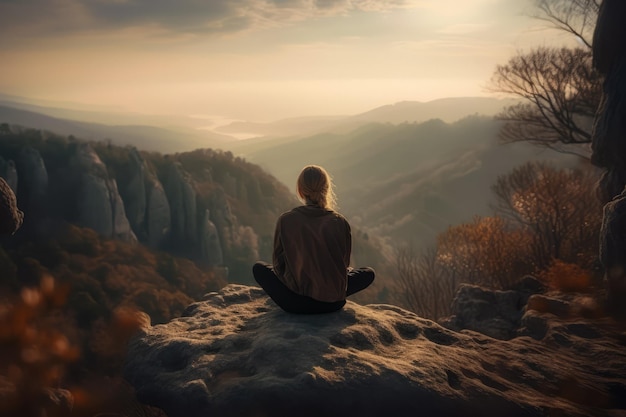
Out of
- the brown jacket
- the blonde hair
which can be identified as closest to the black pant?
the brown jacket

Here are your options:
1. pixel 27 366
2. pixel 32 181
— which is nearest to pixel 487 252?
pixel 27 366

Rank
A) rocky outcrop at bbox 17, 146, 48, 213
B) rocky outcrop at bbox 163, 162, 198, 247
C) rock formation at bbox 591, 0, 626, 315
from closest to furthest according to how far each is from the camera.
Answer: rock formation at bbox 591, 0, 626, 315, rocky outcrop at bbox 17, 146, 48, 213, rocky outcrop at bbox 163, 162, 198, 247

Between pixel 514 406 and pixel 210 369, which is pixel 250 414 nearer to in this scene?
pixel 210 369

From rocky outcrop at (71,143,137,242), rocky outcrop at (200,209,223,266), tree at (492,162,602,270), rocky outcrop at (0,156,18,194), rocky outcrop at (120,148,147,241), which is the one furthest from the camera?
rocky outcrop at (200,209,223,266)

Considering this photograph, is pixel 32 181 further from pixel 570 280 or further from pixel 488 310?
pixel 570 280

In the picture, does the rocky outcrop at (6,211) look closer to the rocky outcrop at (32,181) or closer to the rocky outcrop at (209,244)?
the rocky outcrop at (32,181)

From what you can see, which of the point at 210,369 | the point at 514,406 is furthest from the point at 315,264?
the point at 514,406

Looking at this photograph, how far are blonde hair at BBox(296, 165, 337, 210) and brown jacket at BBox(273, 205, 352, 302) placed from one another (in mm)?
151

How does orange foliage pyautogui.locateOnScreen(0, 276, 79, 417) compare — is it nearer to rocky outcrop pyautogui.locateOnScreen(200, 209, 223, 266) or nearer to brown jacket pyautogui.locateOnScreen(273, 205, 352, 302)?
brown jacket pyautogui.locateOnScreen(273, 205, 352, 302)

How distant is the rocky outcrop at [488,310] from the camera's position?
13734 mm

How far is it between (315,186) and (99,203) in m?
76.1

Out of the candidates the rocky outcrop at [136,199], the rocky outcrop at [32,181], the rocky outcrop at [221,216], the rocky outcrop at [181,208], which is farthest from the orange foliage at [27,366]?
the rocky outcrop at [221,216]

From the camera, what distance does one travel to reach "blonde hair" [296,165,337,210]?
7195 mm

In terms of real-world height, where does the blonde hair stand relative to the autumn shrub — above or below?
above
